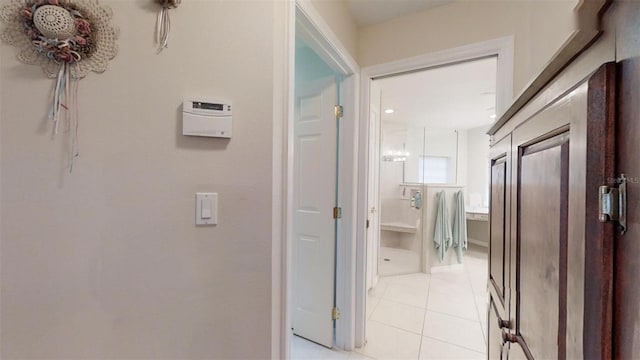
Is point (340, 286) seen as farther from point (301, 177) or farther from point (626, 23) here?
point (626, 23)

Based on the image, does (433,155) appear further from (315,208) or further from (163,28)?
(163,28)

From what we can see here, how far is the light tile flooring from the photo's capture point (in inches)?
78.0

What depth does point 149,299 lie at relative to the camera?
88 centimetres

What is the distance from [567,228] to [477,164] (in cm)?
562

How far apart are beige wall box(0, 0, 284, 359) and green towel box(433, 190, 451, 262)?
3275mm

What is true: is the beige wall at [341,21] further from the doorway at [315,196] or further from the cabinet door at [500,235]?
the cabinet door at [500,235]

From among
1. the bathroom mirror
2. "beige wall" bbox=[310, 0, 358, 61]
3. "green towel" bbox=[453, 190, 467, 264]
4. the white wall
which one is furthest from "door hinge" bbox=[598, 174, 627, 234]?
the white wall

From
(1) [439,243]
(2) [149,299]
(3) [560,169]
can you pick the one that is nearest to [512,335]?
(3) [560,169]

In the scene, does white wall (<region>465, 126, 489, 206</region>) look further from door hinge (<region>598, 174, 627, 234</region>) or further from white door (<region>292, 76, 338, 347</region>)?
door hinge (<region>598, 174, 627, 234</region>)

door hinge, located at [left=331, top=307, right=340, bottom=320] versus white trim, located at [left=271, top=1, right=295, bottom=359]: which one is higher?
white trim, located at [left=271, top=1, right=295, bottom=359]

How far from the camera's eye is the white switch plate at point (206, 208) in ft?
3.15

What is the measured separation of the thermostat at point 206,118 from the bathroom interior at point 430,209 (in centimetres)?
148

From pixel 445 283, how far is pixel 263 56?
Answer: 3.46 m

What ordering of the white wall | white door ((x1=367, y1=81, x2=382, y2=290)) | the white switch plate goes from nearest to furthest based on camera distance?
the white switch plate
white door ((x1=367, y1=81, x2=382, y2=290))
the white wall
